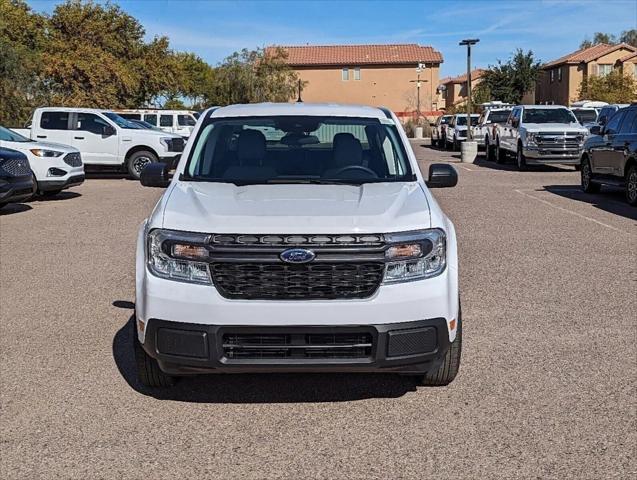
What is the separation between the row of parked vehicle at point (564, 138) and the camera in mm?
15227

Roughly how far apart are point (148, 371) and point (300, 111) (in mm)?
2331

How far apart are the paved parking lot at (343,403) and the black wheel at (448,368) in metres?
0.09

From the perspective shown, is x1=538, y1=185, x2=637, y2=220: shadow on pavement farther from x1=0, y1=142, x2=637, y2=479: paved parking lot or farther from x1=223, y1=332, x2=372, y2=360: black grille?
→ x1=223, y1=332, x2=372, y2=360: black grille

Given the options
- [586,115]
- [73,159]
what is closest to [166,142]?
[73,159]

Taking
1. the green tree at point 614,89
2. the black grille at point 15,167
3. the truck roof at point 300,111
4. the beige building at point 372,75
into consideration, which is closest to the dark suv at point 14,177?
the black grille at point 15,167

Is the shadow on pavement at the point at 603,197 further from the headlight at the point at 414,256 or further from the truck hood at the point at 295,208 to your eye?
the headlight at the point at 414,256

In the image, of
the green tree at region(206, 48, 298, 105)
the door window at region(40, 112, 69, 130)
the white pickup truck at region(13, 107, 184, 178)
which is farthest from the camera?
the green tree at region(206, 48, 298, 105)

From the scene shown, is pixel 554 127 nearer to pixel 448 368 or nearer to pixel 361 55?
pixel 448 368

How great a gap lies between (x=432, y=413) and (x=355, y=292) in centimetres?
94

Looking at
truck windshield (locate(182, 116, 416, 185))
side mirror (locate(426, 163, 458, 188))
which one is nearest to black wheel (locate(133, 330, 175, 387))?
truck windshield (locate(182, 116, 416, 185))

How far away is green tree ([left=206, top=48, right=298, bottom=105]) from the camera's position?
64.9 meters

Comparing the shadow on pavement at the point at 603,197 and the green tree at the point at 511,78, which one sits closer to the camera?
the shadow on pavement at the point at 603,197

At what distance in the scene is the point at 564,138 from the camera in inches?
900

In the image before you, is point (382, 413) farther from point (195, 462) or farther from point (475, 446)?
point (195, 462)
